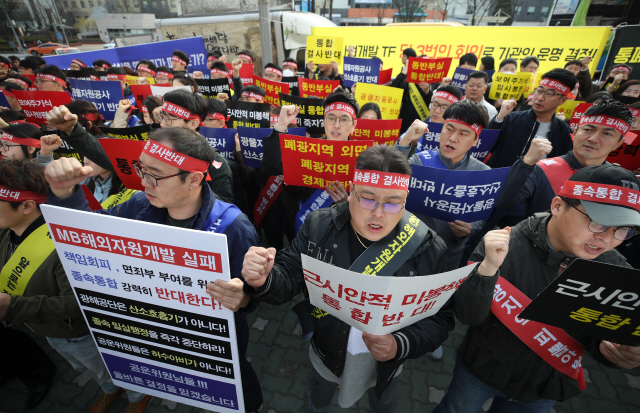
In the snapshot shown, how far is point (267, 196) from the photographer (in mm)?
4133

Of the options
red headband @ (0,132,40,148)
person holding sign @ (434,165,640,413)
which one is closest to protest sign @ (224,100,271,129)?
red headband @ (0,132,40,148)

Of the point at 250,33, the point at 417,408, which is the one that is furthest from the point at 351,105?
the point at 250,33

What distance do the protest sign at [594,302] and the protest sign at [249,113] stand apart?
14.0 ft

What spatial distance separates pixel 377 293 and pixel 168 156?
164 centimetres

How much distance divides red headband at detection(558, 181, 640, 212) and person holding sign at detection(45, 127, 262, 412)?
6.72 ft

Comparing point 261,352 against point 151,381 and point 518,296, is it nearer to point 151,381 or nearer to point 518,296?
point 151,381

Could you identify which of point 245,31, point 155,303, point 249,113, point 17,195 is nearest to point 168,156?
point 155,303

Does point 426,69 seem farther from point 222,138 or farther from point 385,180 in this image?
point 385,180

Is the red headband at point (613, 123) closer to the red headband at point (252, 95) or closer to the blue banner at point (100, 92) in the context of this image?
the red headband at point (252, 95)

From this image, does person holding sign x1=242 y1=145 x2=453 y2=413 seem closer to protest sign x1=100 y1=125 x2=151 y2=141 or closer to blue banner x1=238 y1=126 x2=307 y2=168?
blue banner x1=238 y1=126 x2=307 y2=168

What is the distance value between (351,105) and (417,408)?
11.4 ft

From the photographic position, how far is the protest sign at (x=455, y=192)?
253 centimetres

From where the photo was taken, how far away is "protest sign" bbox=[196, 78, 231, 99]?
21.5ft

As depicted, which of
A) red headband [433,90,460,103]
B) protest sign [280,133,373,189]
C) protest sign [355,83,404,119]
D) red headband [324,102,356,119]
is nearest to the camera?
protest sign [280,133,373,189]
